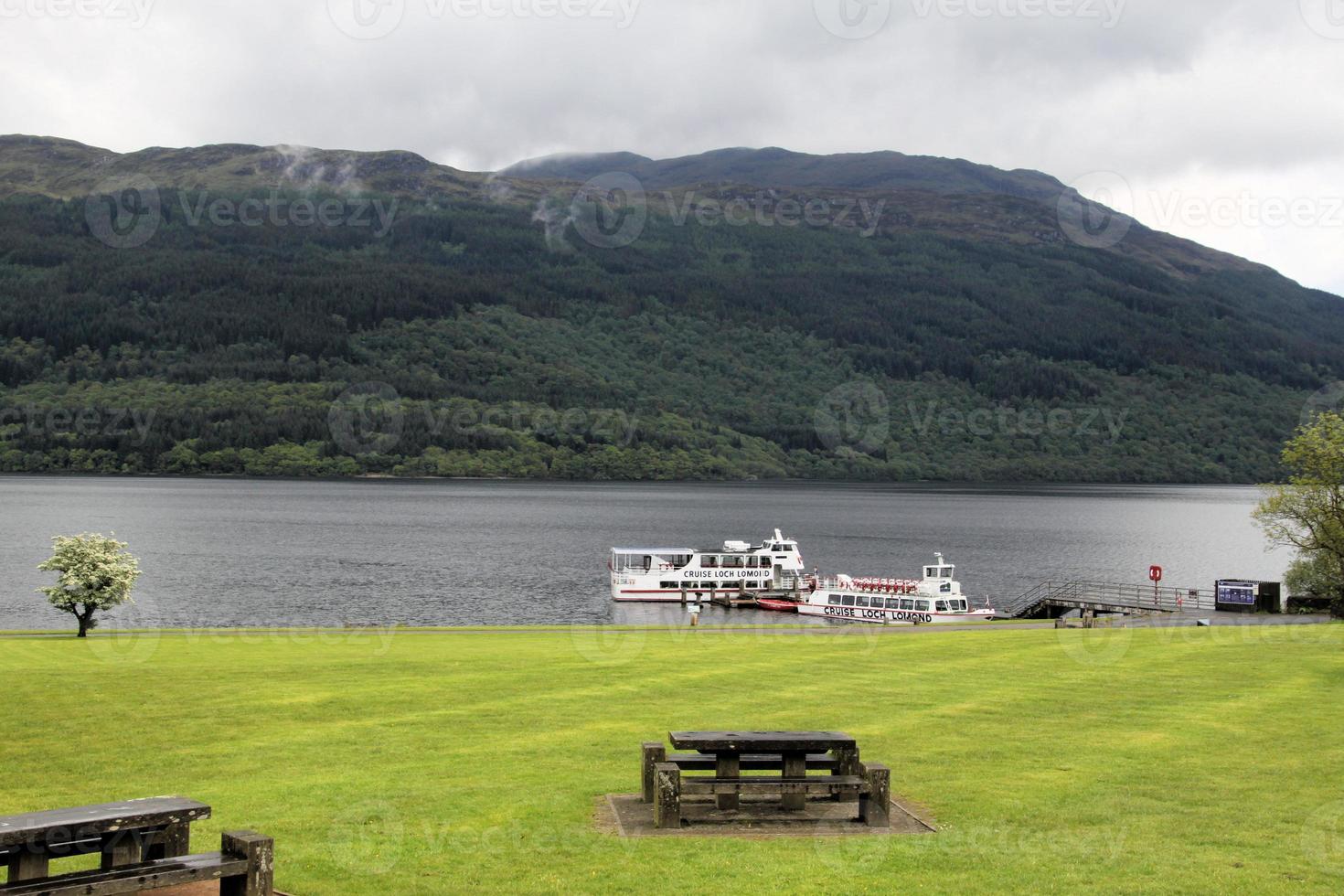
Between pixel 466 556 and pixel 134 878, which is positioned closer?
pixel 134 878

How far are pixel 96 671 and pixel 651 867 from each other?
669 inches

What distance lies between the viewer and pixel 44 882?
9531mm

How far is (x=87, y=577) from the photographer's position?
41344 mm

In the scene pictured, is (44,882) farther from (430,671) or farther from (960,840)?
(430,671)

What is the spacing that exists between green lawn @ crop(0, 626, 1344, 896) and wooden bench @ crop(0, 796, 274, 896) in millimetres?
1416

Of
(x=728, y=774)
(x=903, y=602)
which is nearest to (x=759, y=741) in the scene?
(x=728, y=774)

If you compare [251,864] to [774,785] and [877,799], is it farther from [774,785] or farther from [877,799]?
[877,799]

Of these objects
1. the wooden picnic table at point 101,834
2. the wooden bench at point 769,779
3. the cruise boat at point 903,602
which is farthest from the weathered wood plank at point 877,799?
the cruise boat at point 903,602

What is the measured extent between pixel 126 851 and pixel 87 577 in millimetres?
34773

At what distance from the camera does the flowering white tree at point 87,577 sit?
41.2m

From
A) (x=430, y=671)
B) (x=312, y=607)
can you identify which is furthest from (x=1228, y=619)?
(x=312, y=607)

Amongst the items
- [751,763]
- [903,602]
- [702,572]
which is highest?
[751,763]

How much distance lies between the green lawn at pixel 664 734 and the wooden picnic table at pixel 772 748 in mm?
875

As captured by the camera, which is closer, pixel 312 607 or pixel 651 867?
pixel 651 867
